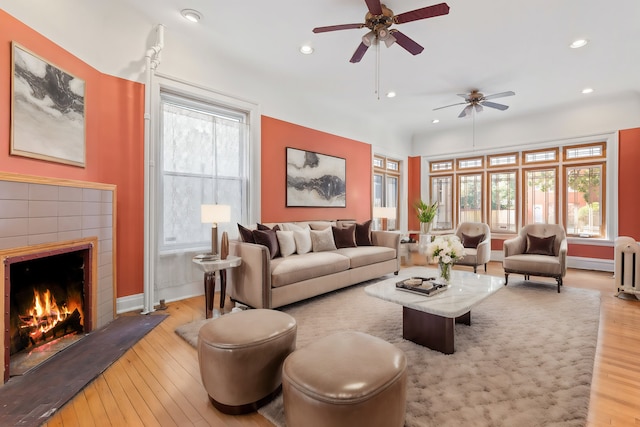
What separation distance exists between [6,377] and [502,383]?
318 cm

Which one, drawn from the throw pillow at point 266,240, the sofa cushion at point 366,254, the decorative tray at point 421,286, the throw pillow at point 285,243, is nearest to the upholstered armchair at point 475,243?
the sofa cushion at point 366,254

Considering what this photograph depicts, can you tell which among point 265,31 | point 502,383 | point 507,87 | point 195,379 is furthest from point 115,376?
point 507,87

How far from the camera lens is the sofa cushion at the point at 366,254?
400 cm

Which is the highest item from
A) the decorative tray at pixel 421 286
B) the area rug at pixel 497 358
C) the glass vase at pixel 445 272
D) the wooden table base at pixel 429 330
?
the glass vase at pixel 445 272

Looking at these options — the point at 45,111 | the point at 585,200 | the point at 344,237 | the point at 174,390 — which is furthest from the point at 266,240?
the point at 585,200

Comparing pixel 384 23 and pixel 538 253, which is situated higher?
pixel 384 23

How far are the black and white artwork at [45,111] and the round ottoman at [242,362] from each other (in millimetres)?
2057

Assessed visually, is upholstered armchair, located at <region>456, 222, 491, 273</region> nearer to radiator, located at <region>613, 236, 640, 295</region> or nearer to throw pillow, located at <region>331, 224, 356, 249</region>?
radiator, located at <region>613, 236, 640, 295</region>

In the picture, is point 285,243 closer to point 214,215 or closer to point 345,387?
point 214,215

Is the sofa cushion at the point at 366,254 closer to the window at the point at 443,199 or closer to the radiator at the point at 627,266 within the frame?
the radiator at the point at 627,266

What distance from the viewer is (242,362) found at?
1.54 metres

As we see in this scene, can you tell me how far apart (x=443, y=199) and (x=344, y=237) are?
407 centimetres

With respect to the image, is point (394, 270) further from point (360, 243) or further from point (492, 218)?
point (492, 218)

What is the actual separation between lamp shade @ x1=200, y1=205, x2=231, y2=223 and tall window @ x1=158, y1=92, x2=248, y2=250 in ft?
2.13
